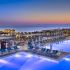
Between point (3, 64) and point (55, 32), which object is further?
point (55, 32)

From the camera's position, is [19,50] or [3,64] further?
[19,50]

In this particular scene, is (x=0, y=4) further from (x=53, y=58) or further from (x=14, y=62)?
(x=53, y=58)

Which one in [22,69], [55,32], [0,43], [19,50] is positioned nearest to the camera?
[22,69]

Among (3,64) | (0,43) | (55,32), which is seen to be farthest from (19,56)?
(55,32)

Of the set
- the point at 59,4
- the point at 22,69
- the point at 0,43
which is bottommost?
the point at 22,69

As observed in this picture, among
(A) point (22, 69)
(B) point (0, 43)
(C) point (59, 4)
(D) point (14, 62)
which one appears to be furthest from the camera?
(B) point (0, 43)

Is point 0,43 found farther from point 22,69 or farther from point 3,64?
point 22,69

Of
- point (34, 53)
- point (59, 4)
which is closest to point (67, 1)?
point (59, 4)

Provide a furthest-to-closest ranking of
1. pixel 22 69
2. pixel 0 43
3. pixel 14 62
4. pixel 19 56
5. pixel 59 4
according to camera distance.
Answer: pixel 0 43 < pixel 19 56 < pixel 14 62 < pixel 59 4 < pixel 22 69

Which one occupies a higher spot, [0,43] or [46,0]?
[46,0]
